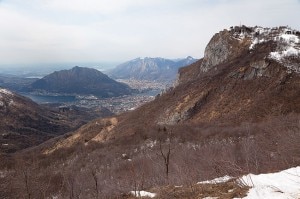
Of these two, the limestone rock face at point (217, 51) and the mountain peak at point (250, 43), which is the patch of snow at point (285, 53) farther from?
the limestone rock face at point (217, 51)

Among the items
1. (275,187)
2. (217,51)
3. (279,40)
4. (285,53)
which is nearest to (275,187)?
(275,187)

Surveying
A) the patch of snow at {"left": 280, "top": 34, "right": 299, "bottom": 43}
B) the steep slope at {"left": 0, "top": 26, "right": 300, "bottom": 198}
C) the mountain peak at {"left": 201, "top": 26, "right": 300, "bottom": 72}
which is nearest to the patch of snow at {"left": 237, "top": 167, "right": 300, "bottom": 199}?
the steep slope at {"left": 0, "top": 26, "right": 300, "bottom": 198}

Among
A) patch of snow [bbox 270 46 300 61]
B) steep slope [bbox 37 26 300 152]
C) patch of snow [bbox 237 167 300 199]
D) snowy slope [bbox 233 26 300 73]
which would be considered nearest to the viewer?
patch of snow [bbox 237 167 300 199]

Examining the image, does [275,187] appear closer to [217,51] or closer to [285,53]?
[285,53]

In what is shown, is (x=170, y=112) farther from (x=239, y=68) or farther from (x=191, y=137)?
(x=191, y=137)

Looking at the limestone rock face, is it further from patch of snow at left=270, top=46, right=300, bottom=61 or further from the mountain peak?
patch of snow at left=270, top=46, right=300, bottom=61

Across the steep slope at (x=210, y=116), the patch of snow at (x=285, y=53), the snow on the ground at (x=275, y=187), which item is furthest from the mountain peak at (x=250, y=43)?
the snow on the ground at (x=275, y=187)

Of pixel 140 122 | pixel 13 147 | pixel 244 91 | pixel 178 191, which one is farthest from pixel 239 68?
pixel 13 147

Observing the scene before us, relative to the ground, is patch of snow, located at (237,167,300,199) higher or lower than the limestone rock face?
lower
